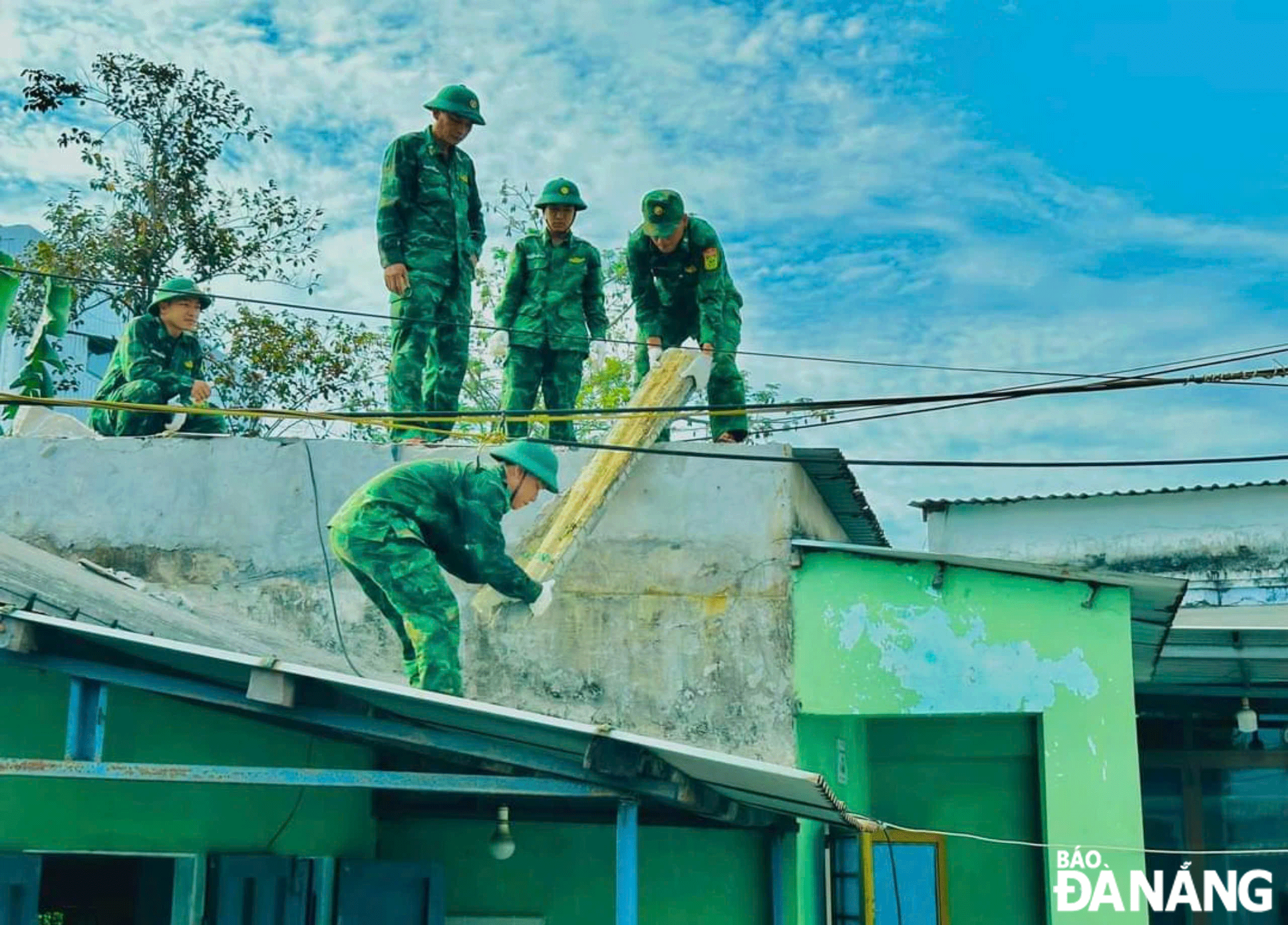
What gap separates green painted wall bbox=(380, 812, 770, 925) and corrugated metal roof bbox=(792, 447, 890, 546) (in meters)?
2.58

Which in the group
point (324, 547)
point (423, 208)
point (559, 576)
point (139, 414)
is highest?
point (423, 208)

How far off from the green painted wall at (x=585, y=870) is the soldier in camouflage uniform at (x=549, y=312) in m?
3.07

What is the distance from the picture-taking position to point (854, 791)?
40.2ft

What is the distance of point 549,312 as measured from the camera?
12.2 meters

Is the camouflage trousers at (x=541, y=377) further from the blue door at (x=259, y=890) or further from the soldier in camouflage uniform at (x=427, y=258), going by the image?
the blue door at (x=259, y=890)

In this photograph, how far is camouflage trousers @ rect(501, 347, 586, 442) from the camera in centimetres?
1216

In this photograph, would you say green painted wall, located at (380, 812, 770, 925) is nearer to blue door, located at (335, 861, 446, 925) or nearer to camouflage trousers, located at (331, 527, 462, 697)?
blue door, located at (335, 861, 446, 925)

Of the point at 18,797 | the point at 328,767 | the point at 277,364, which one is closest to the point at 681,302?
the point at 328,767

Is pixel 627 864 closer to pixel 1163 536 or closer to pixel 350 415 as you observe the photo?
pixel 350 415

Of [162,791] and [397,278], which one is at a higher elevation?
[397,278]

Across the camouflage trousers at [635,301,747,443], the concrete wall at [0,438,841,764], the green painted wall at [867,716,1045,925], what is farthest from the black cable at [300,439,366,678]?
the green painted wall at [867,716,1045,925]

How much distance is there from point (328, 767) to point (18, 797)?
259 centimetres

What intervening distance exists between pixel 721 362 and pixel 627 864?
563 cm

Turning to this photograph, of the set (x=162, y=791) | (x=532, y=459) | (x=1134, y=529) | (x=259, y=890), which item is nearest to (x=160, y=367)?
(x=532, y=459)
